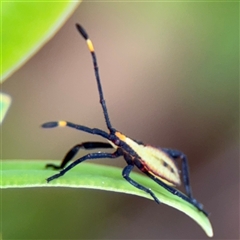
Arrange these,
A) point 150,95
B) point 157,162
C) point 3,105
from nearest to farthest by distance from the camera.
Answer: point 3,105, point 157,162, point 150,95

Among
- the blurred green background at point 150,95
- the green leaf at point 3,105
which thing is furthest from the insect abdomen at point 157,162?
the blurred green background at point 150,95

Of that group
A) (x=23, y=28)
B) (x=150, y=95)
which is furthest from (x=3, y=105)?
(x=150, y=95)

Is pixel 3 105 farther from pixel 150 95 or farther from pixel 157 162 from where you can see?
pixel 150 95

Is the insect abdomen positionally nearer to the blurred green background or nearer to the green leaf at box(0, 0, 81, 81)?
the green leaf at box(0, 0, 81, 81)

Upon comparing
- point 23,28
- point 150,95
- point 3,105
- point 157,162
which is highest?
point 23,28

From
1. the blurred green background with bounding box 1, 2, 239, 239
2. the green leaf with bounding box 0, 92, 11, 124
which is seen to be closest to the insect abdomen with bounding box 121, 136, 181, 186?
the green leaf with bounding box 0, 92, 11, 124

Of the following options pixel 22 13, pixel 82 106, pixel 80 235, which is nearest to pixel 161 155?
pixel 22 13

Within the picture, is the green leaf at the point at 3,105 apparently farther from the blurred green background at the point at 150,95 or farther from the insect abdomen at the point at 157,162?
the blurred green background at the point at 150,95
